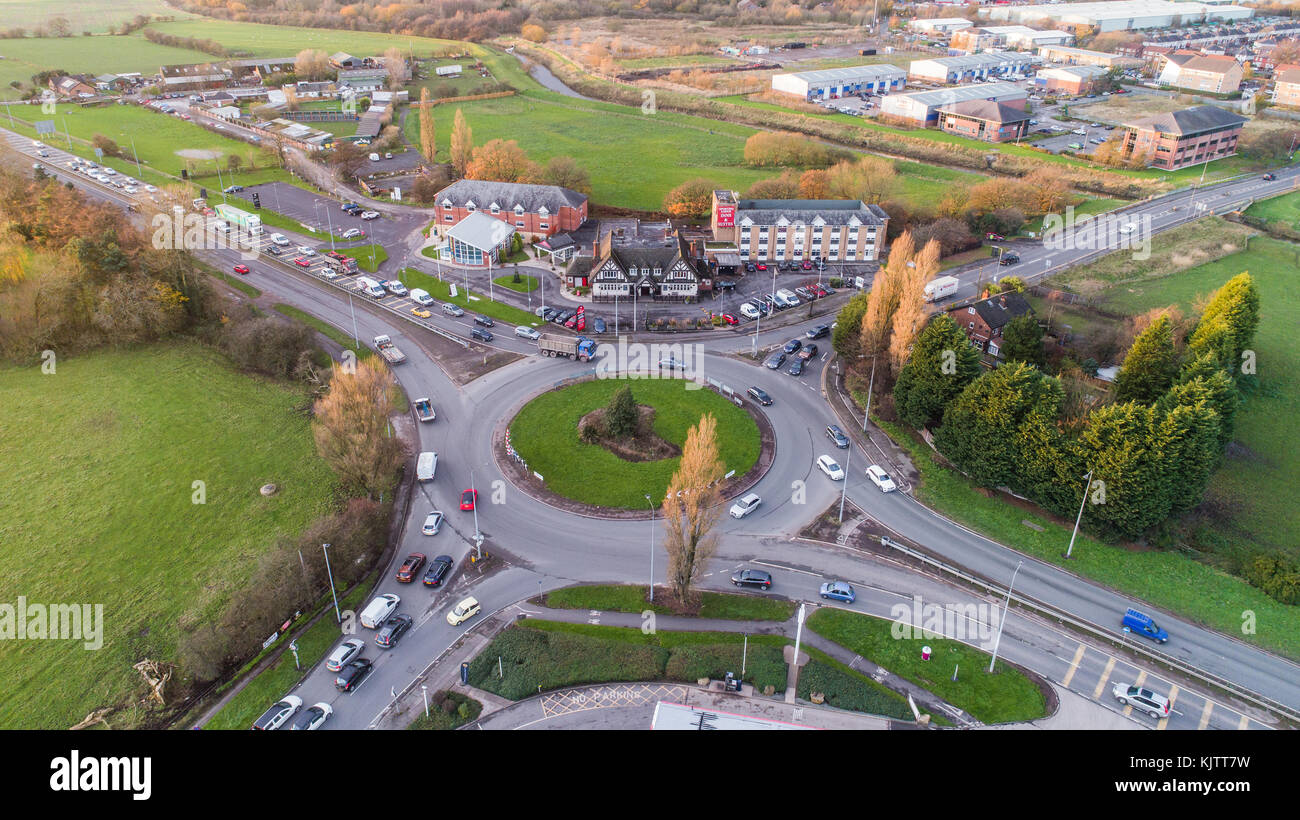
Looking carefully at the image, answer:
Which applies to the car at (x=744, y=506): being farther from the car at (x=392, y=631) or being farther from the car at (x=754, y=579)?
the car at (x=392, y=631)

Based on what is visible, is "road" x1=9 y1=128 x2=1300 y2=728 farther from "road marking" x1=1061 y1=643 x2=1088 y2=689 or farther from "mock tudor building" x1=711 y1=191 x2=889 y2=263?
"mock tudor building" x1=711 y1=191 x2=889 y2=263

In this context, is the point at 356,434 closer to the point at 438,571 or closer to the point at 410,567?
the point at 410,567

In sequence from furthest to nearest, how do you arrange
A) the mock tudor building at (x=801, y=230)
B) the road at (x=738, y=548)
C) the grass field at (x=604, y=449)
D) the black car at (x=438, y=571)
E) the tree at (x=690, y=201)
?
the tree at (x=690, y=201), the mock tudor building at (x=801, y=230), the grass field at (x=604, y=449), the black car at (x=438, y=571), the road at (x=738, y=548)

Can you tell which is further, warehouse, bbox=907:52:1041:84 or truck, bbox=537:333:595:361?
warehouse, bbox=907:52:1041:84

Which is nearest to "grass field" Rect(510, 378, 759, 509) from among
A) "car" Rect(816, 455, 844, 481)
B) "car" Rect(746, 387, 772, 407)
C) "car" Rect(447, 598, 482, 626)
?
"car" Rect(746, 387, 772, 407)

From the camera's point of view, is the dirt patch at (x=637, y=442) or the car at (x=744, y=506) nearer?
the car at (x=744, y=506)

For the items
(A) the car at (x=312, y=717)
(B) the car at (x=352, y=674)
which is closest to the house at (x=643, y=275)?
(B) the car at (x=352, y=674)

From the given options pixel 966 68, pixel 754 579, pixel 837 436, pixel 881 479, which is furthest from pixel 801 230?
pixel 966 68
